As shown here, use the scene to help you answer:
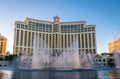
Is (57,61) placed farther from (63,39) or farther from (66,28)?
(66,28)

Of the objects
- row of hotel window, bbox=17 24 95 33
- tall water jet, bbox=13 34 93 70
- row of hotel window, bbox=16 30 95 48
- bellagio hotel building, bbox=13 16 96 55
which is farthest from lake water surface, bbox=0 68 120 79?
row of hotel window, bbox=17 24 95 33

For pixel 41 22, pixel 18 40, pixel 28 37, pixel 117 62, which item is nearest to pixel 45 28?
pixel 41 22

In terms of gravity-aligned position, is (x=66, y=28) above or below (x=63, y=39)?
above

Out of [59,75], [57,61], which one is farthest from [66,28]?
[59,75]

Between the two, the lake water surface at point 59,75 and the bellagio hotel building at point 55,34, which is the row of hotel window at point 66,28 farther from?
the lake water surface at point 59,75

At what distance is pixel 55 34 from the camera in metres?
103

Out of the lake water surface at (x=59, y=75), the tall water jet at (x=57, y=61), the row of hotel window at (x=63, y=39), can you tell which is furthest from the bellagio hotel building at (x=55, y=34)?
the lake water surface at (x=59, y=75)

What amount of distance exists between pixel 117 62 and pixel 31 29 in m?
72.5

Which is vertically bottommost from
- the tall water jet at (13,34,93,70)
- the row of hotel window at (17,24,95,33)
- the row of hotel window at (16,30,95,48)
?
the tall water jet at (13,34,93,70)

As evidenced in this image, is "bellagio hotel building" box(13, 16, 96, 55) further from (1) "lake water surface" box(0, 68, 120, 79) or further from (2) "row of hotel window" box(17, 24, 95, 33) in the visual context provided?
(1) "lake water surface" box(0, 68, 120, 79)

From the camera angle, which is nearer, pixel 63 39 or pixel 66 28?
pixel 63 39

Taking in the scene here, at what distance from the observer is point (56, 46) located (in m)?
101

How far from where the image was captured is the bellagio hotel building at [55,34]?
9581cm

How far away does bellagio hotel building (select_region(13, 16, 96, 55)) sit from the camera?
314ft
